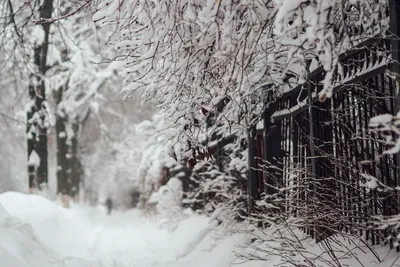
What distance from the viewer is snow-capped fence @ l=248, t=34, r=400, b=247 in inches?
156

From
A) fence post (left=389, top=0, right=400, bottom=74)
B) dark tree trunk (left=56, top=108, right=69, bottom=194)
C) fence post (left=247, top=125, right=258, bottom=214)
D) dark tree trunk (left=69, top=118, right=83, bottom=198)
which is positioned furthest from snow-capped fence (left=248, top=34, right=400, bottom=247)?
dark tree trunk (left=69, top=118, right=83, bottom=198)

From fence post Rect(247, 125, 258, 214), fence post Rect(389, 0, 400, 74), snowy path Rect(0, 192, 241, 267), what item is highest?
fence post Rect(389, 0, 400, 74)

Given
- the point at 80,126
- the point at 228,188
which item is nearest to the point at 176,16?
the point at 228,188

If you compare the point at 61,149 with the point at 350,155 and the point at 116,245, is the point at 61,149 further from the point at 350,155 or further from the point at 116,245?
the point at 350,155

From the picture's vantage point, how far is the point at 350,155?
4.52 meters

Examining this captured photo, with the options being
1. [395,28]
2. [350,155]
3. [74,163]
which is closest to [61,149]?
[74,163]

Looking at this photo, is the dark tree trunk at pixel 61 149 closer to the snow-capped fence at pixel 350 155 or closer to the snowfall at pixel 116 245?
the snowfall at pixel 116 245

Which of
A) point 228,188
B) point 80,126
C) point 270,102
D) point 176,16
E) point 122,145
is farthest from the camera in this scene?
point 122,145

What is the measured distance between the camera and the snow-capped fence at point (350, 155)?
396cm

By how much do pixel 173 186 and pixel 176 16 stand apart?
1132 cm

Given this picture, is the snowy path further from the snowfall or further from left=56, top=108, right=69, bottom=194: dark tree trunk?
left=56, top=108, right=69, bottom=194: dark tree trunk

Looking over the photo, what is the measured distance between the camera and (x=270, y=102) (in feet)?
23.2

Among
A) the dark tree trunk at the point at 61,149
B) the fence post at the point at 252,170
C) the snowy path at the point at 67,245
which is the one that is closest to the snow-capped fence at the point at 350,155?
the fence post at the point at 252,170

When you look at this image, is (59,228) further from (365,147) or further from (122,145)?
(122,145)
